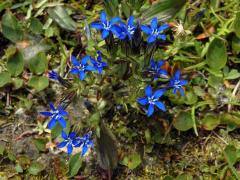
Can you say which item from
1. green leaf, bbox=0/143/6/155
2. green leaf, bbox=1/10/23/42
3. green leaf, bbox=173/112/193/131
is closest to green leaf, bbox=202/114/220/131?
green leaf, bbox=173/112/193/131

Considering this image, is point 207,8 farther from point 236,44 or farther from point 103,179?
point 103,179

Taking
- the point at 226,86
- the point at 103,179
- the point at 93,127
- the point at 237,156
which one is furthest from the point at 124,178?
the point at 226,86

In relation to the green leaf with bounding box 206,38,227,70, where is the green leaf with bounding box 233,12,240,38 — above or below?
above

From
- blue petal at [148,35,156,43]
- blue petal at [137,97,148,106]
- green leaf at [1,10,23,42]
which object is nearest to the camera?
blue petal at [148,35,156,43]

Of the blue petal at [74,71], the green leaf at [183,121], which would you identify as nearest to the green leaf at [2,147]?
the blue petal at [74,71]

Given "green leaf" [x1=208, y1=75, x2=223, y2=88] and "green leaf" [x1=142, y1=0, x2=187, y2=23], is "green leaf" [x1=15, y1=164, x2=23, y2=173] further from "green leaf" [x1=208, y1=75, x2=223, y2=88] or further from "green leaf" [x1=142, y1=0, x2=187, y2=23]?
"green leaf" [x1=208, y1=75, x2=223, y2=88]

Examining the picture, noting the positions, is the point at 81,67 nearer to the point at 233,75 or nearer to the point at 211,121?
the point at 211,121
